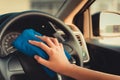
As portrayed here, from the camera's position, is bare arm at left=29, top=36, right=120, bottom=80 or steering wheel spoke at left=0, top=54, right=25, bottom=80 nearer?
bare arm at left=29, top=36, right=120, bottom=80

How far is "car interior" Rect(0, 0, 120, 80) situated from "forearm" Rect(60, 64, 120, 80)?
423 mm

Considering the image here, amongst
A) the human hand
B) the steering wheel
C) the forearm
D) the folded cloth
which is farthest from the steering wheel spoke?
the forearm

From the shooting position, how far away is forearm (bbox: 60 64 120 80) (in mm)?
1954

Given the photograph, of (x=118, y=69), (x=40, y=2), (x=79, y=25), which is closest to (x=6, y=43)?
(x=118, y=69)

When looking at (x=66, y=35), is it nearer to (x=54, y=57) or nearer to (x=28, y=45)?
(x=28, y=45)

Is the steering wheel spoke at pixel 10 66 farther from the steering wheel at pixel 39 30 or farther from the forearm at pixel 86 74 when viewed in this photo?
the forearm at pixel 86 74

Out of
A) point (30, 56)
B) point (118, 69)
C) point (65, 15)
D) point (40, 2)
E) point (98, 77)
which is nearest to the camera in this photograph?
point (98, 77)

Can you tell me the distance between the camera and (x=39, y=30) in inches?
112

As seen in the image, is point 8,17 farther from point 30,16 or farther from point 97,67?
point 97,67

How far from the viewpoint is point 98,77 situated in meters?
1.96

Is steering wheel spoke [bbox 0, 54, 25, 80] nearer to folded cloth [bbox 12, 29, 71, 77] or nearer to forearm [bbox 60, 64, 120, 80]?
folded cloth [bbox 12, 29, 71, 77]

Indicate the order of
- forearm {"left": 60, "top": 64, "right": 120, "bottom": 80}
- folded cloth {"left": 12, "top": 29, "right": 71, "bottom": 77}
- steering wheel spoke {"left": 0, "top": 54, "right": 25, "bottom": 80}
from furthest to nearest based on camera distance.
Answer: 1. steering wheel spoke {"left": 0, "top": 54, "right": 25, "bottom": 80}
2. folded cloth {"left": 12, "top": 29, "right": 71, "bottom": 77}
3. forearm {"left": 60, "top": 64, "right": 120, "bottom": 80}

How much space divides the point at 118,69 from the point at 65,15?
70cm

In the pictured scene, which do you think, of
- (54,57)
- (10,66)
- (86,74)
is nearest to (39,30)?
(10,66)
